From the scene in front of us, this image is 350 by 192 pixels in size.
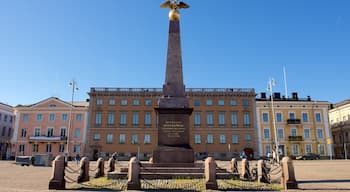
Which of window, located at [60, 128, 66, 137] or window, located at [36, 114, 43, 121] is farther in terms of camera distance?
window, located at [36, 114, 43, 121]

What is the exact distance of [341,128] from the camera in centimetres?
4772

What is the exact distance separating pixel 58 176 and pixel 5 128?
Result: 4795 cm

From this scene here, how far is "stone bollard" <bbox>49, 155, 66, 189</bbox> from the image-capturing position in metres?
9.30

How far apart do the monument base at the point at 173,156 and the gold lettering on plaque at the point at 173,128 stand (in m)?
0.78

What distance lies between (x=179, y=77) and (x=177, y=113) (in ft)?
7.55

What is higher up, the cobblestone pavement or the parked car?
the cobblestone pavement

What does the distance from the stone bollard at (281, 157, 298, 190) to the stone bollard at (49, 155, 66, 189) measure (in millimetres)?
7911

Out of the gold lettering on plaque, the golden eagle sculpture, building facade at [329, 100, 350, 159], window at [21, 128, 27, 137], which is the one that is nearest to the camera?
the gold lettering on plaque

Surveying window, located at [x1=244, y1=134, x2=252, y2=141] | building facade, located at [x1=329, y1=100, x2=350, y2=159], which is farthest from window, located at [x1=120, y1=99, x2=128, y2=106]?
building facade, located at [x1=329, y1=100, x2=350, y2=159]

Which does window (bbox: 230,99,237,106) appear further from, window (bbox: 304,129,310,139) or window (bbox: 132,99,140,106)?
window (bbox: 132,99,140,106)

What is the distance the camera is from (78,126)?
4388 centimetres

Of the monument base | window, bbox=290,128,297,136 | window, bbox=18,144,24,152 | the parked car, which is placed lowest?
the parked car

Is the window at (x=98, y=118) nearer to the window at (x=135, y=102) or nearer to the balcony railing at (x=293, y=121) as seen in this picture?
the window at (x=135, y=102)

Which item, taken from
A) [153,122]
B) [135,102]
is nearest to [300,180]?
[153,122]
